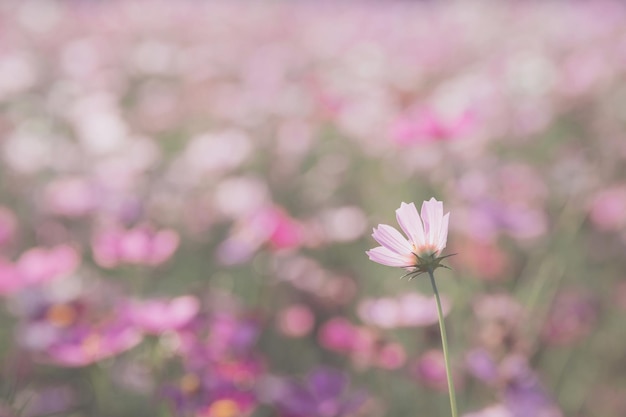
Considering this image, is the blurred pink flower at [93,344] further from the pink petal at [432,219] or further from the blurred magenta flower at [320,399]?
the pink petal at [432,219]

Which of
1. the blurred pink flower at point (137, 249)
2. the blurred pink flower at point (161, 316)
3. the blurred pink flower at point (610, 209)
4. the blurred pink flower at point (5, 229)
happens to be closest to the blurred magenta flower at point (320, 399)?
the blurred pink flower at point (161, 316)

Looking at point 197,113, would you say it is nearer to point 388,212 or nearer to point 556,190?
point 388,212

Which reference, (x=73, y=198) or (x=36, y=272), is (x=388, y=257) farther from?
(x=73, y=198)

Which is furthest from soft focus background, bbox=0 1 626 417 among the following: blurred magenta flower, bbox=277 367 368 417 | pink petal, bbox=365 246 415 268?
pink petal, bbox=365 246 415 268

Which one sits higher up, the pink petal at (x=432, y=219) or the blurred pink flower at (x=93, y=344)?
the blurred pink flower at (x=93, y=344)

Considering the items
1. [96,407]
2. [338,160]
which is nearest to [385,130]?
[338,160]
